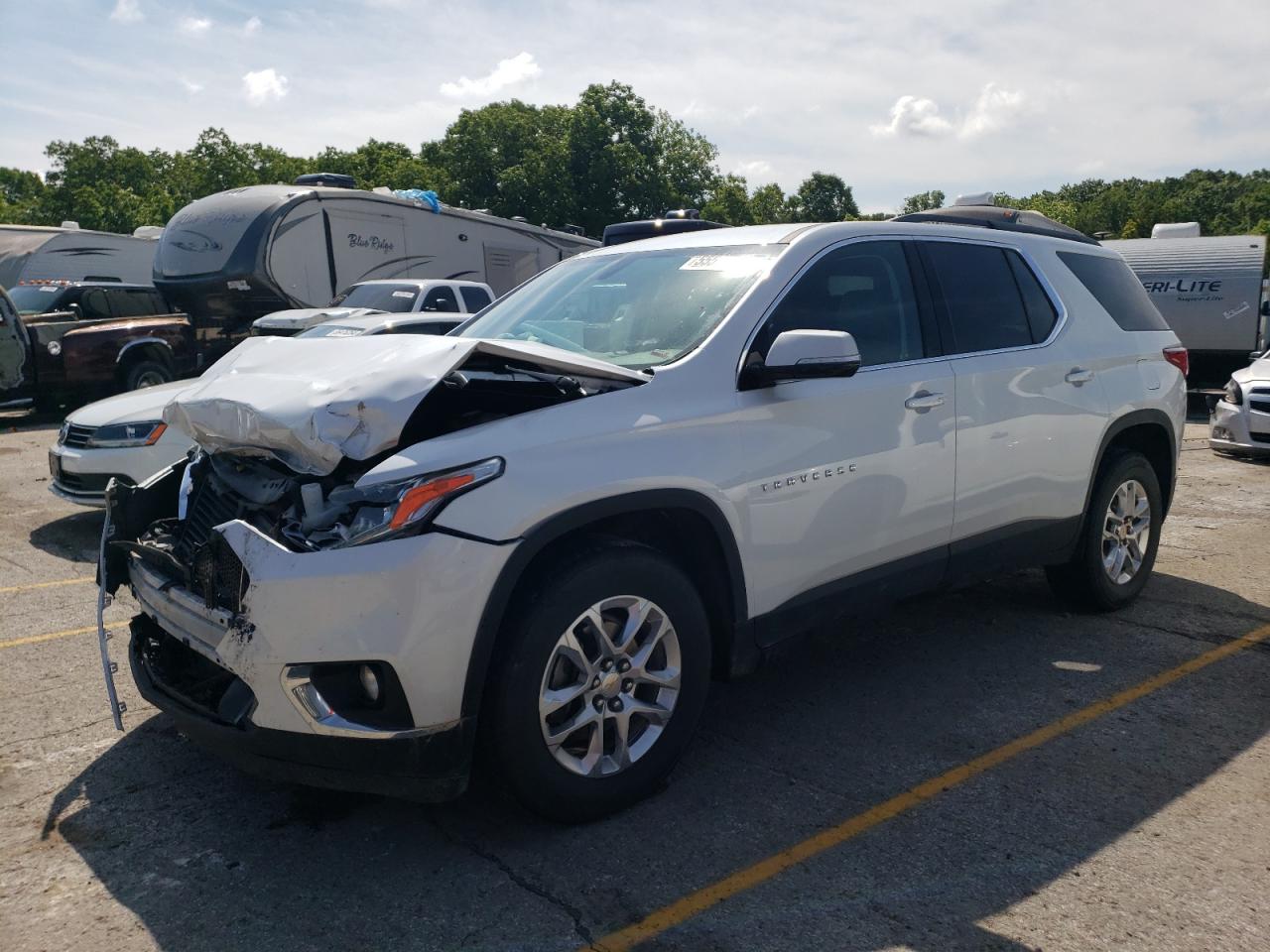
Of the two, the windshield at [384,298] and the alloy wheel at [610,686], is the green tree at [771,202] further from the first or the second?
the alloy wheel at [610,686]

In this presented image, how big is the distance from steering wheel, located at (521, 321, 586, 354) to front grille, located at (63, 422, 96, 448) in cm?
412

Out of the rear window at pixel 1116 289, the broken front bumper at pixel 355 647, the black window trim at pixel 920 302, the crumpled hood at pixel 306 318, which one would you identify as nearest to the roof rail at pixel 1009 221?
the rear window at pixel 1116 289

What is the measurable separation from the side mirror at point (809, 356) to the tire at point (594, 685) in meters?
0.76

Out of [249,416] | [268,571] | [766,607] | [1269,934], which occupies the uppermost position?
[249,416]

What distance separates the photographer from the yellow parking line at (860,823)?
9.07 feet

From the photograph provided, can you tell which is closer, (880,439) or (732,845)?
(732,845)

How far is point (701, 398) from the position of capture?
3.52 metres

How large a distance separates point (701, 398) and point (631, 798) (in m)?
1.32

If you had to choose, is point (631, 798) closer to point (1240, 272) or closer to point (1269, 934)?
point (1269, 934)

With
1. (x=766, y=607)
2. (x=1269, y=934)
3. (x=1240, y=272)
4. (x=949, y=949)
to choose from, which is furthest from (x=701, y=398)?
(x=1240, y=272)

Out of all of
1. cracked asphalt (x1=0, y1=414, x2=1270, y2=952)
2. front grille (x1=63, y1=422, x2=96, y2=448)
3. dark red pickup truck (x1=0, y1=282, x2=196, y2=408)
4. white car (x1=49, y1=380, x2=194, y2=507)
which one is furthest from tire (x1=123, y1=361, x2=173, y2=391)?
cracked asphalt (x1=0, y1=414, x2=1270, y2=952)

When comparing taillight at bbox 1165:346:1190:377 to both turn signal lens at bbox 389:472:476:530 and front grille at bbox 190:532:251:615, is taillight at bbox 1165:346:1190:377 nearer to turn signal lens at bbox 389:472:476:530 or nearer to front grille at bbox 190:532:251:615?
turn signal lens at bbox 389:472:476:530

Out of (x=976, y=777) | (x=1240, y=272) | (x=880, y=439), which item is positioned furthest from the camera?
(x=1240, y=272)

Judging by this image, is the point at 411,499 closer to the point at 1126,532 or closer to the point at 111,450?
the point at 1126,532
